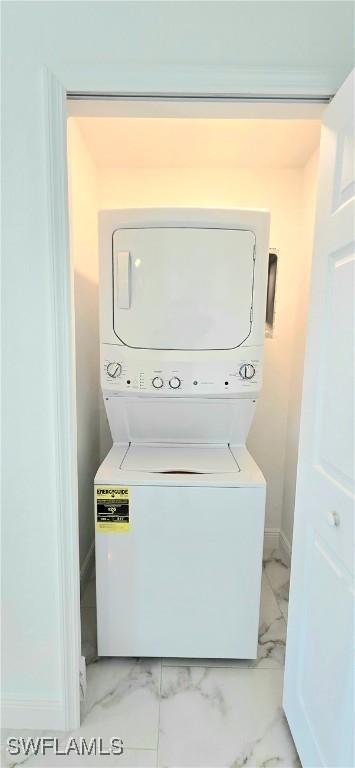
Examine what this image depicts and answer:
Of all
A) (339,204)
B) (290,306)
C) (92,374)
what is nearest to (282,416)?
(290,306)

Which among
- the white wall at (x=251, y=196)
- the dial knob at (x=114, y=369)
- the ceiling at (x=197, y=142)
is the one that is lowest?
the dial knob at (x=114, y=369)

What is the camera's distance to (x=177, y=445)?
194cm

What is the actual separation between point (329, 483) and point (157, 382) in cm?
88

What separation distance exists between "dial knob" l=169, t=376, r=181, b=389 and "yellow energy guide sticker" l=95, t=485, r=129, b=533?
50 cm

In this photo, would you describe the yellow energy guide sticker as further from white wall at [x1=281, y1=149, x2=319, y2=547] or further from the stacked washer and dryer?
white wall at [x1=281, y1=149, x2=319, y2=547]

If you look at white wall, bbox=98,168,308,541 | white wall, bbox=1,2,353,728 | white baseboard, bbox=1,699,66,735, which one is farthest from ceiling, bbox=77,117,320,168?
white baseboard, bbox=1,699,66,735

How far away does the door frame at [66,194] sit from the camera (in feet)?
3.70

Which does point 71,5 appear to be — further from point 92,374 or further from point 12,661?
point 12,661

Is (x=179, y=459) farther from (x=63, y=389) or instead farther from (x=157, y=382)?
(x=63, y=389)

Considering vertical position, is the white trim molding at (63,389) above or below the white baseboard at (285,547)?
above

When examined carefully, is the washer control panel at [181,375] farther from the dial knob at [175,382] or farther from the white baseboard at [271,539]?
the white baseboard at [271,539]

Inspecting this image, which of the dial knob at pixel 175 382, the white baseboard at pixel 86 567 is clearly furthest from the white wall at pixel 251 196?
the white baseboard at pixel 86 567

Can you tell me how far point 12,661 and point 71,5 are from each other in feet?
7.07

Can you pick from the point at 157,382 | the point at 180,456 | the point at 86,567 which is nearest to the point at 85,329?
the point at 157,382
